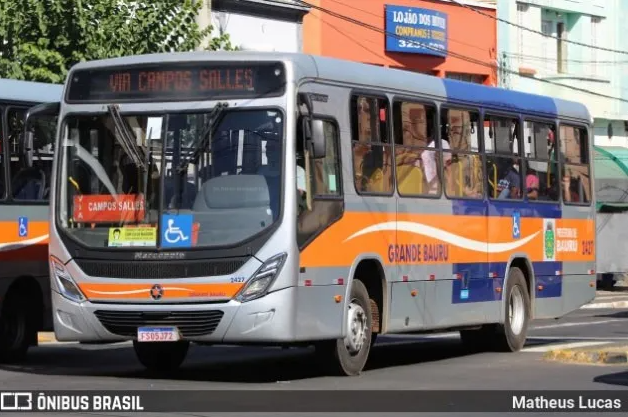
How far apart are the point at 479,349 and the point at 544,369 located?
361cm

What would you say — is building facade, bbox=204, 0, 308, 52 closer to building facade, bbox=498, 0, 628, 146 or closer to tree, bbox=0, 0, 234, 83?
building facade, bbox=498, 0, 628, 146

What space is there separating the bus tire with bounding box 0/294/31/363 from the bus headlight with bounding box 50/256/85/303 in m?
2.28

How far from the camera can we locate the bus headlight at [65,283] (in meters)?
15.8

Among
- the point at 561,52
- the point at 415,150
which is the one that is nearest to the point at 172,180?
the point at 415,150

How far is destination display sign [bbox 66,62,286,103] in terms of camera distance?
15609mm

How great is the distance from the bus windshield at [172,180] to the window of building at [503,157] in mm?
5291

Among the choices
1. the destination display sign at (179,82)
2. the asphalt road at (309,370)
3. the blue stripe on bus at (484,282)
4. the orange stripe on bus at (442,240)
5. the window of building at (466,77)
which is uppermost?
the window of building at (466,77)

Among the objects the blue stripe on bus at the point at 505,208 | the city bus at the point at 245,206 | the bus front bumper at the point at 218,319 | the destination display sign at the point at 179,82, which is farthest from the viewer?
the blue stripe on bus at the point at 505,208

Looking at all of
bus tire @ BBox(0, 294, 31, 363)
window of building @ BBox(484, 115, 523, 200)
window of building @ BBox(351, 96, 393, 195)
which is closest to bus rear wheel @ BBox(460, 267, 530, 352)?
window of building @ BBox(484, 115, 523, 200)

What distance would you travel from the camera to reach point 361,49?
41562 mm

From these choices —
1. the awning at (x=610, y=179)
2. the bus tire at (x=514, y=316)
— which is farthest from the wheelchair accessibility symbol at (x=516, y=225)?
the awning at (x=610, y=179)

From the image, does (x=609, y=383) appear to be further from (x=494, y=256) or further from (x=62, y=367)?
(x=62, y=367)

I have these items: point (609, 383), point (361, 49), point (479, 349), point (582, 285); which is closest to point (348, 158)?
point (609, 383)

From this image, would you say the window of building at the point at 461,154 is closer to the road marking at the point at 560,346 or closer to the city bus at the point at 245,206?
the city bus at the point at 245,206
